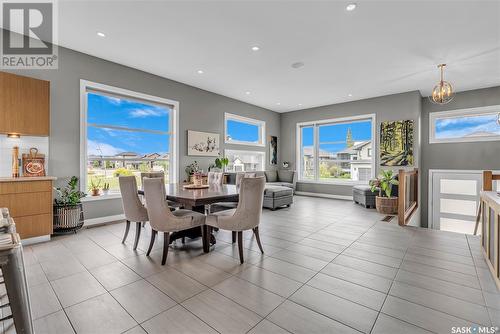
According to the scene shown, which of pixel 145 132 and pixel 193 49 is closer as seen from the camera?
pixel 193 49

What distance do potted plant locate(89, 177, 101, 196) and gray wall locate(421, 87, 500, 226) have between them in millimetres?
7913

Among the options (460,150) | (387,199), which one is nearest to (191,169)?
(387,199)

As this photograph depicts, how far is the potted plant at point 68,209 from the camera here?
3.50 metres

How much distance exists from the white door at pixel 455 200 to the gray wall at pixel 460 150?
0.60 ft

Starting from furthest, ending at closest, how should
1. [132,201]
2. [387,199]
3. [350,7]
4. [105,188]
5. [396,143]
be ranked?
1. [396,143]
2. [387,199]
3. [105,188]
4. [132,201]
5. [350,7]

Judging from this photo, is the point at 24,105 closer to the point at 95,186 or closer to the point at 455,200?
the point at 95,186

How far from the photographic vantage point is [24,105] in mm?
3205

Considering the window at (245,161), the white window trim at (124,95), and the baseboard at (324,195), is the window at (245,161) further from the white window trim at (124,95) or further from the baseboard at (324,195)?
the white window trim at (124,95)

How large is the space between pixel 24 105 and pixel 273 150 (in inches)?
255

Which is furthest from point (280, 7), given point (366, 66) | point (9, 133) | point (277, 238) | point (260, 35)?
point (9, 133)

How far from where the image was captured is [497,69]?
448cm

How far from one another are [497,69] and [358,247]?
4699 millimetres

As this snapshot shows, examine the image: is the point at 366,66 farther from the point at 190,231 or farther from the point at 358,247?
the point at 190,231

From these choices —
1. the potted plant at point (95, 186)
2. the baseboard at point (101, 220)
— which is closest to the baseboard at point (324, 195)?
the baseboard at point (101, 220)
